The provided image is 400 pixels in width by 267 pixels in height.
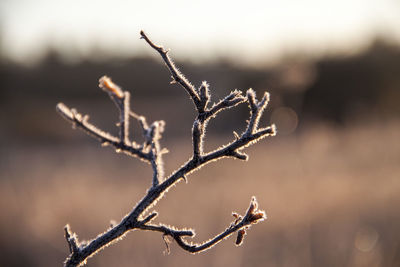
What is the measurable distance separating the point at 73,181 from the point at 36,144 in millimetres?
10228

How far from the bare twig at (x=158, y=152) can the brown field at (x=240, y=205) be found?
3.81 meters

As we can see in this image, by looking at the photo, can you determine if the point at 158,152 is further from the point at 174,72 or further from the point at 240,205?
the point at 240,205

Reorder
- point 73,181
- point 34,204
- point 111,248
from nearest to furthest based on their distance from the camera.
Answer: point 111,248, point 34,204, point 73,181

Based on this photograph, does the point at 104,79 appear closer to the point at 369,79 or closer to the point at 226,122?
the point at 369,79

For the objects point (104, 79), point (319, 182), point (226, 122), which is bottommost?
point (104, 79)

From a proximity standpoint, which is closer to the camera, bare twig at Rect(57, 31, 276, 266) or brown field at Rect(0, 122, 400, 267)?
bare twig at Rect(57, 31, 276, 266)

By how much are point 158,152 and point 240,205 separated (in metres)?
7.18

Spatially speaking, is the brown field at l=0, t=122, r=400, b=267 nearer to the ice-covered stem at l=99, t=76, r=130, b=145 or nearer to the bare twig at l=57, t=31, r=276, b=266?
the bare twig at l=57, t=31, r=276, b=266

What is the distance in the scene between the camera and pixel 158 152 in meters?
0.92

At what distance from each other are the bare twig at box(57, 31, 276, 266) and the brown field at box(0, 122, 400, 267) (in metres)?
3.81

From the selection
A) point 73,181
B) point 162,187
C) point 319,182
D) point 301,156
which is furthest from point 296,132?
point 162,187

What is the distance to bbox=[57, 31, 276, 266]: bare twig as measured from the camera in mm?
833

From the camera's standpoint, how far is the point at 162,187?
83 centimetres

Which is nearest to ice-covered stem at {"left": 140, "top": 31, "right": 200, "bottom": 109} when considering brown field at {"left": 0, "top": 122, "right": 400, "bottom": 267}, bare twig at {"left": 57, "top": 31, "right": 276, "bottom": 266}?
bare twig at {"left": 57, "top": 31, "right": 276, "bottom": 266}
